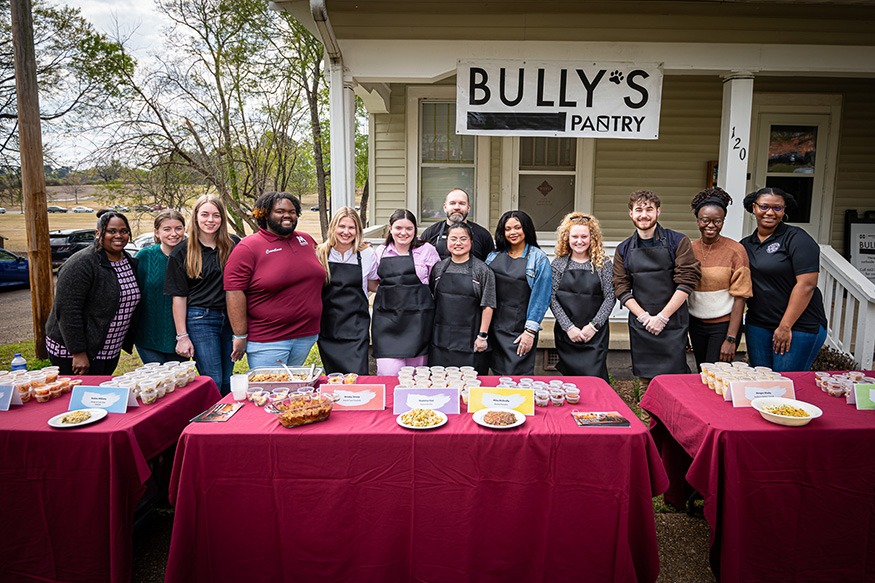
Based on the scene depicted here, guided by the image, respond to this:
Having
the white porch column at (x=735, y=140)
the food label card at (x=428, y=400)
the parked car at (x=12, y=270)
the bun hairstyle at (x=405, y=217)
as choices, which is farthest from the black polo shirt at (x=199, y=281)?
the parked car at (x=12, y=270)

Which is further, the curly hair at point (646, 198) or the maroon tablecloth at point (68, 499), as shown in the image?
the curly hair at point (646, 198)

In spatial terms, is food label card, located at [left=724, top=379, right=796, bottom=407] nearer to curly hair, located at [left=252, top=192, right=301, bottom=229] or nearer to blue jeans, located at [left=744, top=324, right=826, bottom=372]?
blue jeans, located at [left=744, top=324, right=826, bottom=372]

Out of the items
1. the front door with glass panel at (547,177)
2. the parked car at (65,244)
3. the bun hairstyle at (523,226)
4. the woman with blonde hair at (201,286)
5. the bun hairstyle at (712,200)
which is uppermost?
the front door with glass panel at (547,177)

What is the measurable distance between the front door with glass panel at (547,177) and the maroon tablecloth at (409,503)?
5.64 meters

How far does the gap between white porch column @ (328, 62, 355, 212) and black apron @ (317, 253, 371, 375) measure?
1941 mm

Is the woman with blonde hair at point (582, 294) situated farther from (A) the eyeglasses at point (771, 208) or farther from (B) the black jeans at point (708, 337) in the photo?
(A) the eyeglasses at point (771, 208)

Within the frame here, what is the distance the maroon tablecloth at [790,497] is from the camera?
249 centimetres

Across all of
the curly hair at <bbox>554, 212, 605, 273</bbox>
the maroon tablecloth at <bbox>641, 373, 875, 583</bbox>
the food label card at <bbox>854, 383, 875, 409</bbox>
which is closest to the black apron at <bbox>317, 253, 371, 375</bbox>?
the curly hair at <bbox>554, 212, 605, 273</bbox>

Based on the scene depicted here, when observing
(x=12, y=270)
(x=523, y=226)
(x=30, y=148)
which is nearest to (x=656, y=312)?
(x=523, y=226)

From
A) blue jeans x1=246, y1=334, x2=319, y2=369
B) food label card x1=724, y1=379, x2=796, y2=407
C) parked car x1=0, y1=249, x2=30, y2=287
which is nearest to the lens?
food label card x1=724, y1=379, x2=796, y2=407

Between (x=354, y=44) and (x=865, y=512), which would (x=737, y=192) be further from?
(x=354, y=44)

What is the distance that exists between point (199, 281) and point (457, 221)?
188 centimetres

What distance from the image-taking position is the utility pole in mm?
5750

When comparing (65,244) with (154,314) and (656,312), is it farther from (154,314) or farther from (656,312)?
(656,312)
